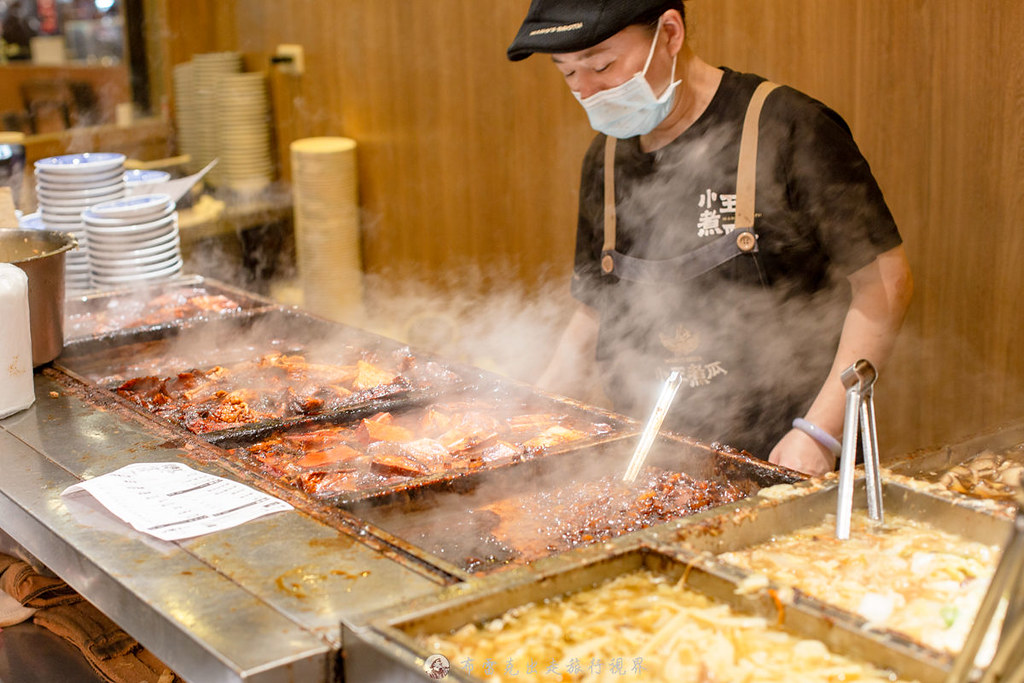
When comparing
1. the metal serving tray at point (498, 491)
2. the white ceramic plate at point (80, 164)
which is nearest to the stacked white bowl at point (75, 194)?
the white ceramic plate at point (80, 164)

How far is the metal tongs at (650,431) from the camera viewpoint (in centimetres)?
221

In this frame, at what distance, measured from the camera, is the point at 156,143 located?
25.3ft

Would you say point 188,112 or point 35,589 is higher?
point 188,112

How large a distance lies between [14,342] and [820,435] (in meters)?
1.98

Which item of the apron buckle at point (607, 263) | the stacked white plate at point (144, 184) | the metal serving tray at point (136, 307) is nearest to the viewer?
the apron buckle at point (607, 263)

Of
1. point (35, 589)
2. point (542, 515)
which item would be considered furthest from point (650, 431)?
point (35, 589)

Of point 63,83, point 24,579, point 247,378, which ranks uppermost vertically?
point 63,83

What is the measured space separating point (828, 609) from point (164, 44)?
7.39m

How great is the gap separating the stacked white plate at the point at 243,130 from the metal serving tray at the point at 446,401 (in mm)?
5052

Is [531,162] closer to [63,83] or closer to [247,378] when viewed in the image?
[247,378]

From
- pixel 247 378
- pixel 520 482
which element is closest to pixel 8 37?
pixel 247 378

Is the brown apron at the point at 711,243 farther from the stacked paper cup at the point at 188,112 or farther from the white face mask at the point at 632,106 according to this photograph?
the stacked paper cup at the point at 188,112

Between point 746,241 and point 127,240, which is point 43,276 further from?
point 746,241

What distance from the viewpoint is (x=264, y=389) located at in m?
2.96
